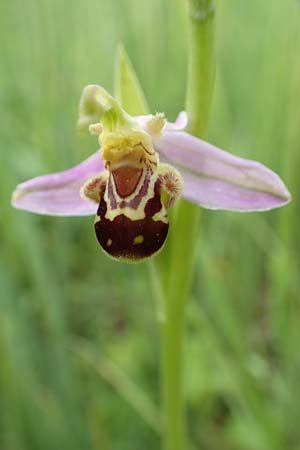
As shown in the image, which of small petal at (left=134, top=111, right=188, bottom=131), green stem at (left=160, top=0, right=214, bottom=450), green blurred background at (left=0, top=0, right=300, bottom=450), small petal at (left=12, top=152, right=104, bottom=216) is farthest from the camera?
green blurred background at (left=0, top=0, right=300, bottom=450)

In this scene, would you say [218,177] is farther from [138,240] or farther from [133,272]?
[133,272]

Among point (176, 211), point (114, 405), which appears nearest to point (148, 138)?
point (176, 211)

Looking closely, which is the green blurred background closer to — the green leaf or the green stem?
the green stem

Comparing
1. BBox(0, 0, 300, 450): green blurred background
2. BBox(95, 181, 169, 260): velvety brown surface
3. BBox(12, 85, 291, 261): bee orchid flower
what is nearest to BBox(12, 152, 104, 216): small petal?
BBox(12, 85, 291, 261): bee orchid flower

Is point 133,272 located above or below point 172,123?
below

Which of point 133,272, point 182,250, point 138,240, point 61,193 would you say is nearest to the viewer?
point 138,240

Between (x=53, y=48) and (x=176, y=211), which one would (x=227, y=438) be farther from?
(x=53, y=48)

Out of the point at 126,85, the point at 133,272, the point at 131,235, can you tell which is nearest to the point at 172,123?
the point at 126,85
